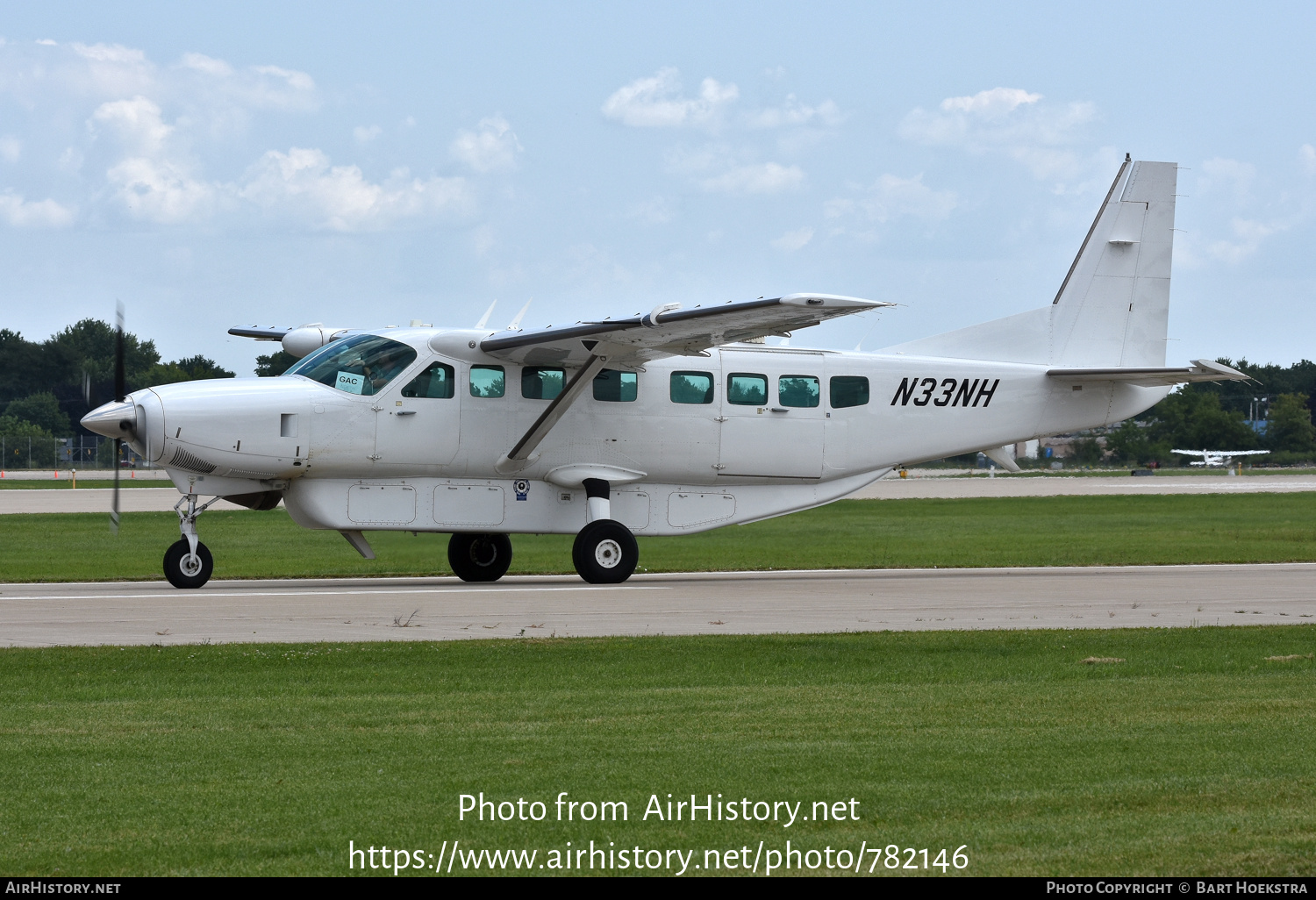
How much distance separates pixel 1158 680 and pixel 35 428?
86853 mm

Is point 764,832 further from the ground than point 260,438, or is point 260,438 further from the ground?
point 260,438

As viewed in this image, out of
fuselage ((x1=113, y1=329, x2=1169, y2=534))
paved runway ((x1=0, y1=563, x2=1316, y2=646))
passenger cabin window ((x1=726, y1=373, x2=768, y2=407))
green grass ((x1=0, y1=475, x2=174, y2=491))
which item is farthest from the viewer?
green grass ((x1=0, y1=475, x2=174, y2=491))

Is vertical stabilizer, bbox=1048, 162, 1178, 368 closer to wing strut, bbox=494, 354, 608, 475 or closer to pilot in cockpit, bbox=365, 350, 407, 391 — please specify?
wing strut, bbox=494, 354, 608, 475

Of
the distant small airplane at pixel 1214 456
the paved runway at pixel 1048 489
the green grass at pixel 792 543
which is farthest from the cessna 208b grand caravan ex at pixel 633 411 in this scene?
the distant small airplane at pixel 1214 456

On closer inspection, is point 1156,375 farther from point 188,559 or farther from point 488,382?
point 188,559

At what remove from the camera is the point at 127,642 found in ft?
43.4

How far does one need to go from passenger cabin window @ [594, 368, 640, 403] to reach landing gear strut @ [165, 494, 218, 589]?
5.62 m

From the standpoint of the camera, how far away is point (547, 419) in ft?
66.6

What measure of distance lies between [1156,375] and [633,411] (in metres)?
8.35

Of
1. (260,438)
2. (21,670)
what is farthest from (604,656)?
(260,438)

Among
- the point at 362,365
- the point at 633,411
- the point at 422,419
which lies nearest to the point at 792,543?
the point at 633,411

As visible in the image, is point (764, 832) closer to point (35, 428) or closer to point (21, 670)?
point (21, 670)

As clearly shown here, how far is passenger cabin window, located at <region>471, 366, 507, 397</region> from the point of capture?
20.6 meters

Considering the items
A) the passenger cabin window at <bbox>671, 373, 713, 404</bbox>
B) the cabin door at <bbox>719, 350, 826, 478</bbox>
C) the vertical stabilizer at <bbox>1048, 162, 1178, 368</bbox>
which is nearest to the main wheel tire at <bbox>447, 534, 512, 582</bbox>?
the passenger cabin window at <bbox>671, 373, 713, 404</bbox>
